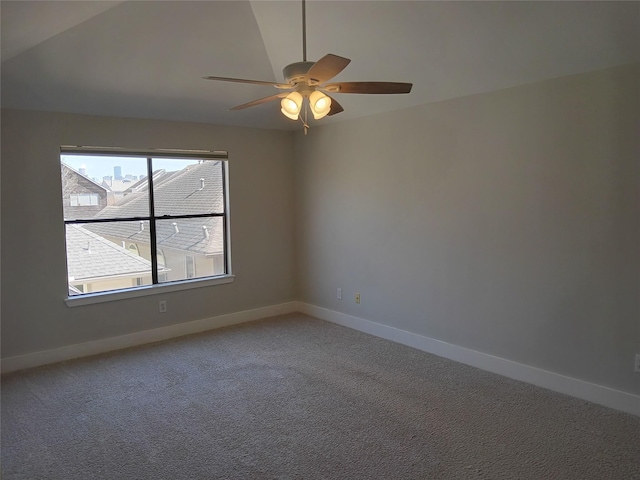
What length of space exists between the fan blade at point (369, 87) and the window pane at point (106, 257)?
2895 millimetres

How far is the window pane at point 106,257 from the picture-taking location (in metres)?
4.03

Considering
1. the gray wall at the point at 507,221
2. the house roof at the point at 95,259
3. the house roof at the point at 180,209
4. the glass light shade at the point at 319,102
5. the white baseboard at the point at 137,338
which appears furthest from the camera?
the house roof at the point at 180,209

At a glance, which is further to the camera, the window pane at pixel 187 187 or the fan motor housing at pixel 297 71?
the window pane at pixel 187 187

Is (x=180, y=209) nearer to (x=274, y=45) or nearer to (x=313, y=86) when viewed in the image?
(x=274, y=45)

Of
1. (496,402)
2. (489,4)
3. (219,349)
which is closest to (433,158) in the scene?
(489,4)

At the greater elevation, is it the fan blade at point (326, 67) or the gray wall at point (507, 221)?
the fan blade at point (326, 67)

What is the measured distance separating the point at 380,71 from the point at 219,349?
9.67ft

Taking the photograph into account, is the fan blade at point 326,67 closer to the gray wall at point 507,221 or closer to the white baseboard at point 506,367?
the gray wall at point 507,221

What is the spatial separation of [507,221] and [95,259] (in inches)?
148

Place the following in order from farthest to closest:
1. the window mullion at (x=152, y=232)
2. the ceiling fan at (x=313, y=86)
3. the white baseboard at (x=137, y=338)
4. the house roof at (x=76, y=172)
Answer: the window mullion at (x=152, y=232), the house roof at (x=76, y=172), the white baseboard at (x=137, y=338), the ceiling fan at (x=313, y=86)

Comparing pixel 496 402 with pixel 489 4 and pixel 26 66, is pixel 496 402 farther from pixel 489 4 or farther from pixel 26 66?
pixel 26 66

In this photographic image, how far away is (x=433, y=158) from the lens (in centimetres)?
385

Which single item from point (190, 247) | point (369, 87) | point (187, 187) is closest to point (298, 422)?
point (369, 87)

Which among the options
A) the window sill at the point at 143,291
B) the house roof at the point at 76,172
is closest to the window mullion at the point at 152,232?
the window sill at the point at 143,291
